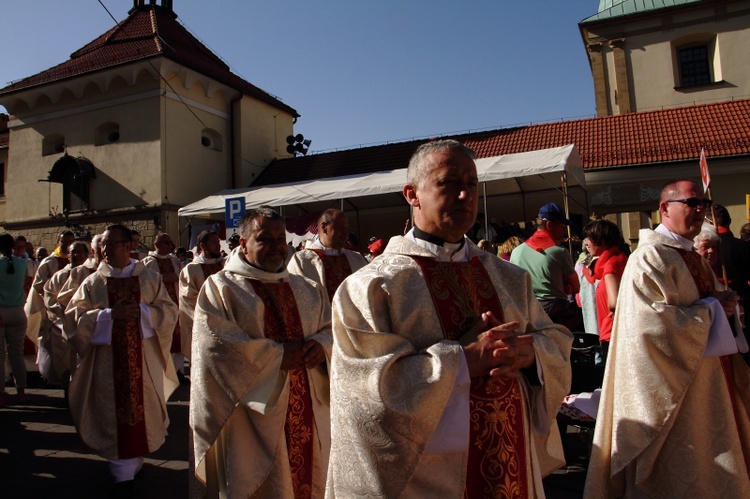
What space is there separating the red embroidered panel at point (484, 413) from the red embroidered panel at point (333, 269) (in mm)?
3637

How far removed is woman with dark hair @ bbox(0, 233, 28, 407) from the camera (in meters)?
7.52

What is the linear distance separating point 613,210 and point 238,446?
50.9 feet

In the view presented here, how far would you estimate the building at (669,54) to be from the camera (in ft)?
68.5

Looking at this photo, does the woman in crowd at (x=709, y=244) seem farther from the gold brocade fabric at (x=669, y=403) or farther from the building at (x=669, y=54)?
the building at (x=669, y=54)

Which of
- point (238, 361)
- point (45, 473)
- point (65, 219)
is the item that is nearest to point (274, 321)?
point (238, 361)

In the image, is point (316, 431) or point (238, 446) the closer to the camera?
point (238, 446)

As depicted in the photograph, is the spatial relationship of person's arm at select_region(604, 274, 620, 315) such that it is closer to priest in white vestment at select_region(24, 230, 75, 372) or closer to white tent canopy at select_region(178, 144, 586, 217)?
priest in white vestment at select_region(24, 230, 75, 372)

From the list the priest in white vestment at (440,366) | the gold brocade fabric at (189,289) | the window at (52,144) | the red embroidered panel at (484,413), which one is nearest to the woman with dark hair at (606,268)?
the priest in white vestment at (440,366)

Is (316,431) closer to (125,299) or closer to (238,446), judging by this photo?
(238,446)

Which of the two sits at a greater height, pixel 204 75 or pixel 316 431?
pixel 204 75

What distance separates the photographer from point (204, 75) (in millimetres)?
21672

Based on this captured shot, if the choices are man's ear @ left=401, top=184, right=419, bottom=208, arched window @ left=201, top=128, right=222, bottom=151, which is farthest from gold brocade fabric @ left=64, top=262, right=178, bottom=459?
arched window @ left=201, top=128, right=222, bottom=151

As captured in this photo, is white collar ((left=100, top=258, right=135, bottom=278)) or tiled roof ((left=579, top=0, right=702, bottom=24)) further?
tiled roof ((left=579, top=0, right=702, bottom=24))

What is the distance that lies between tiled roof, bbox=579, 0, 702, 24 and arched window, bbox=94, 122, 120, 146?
1767 cm
